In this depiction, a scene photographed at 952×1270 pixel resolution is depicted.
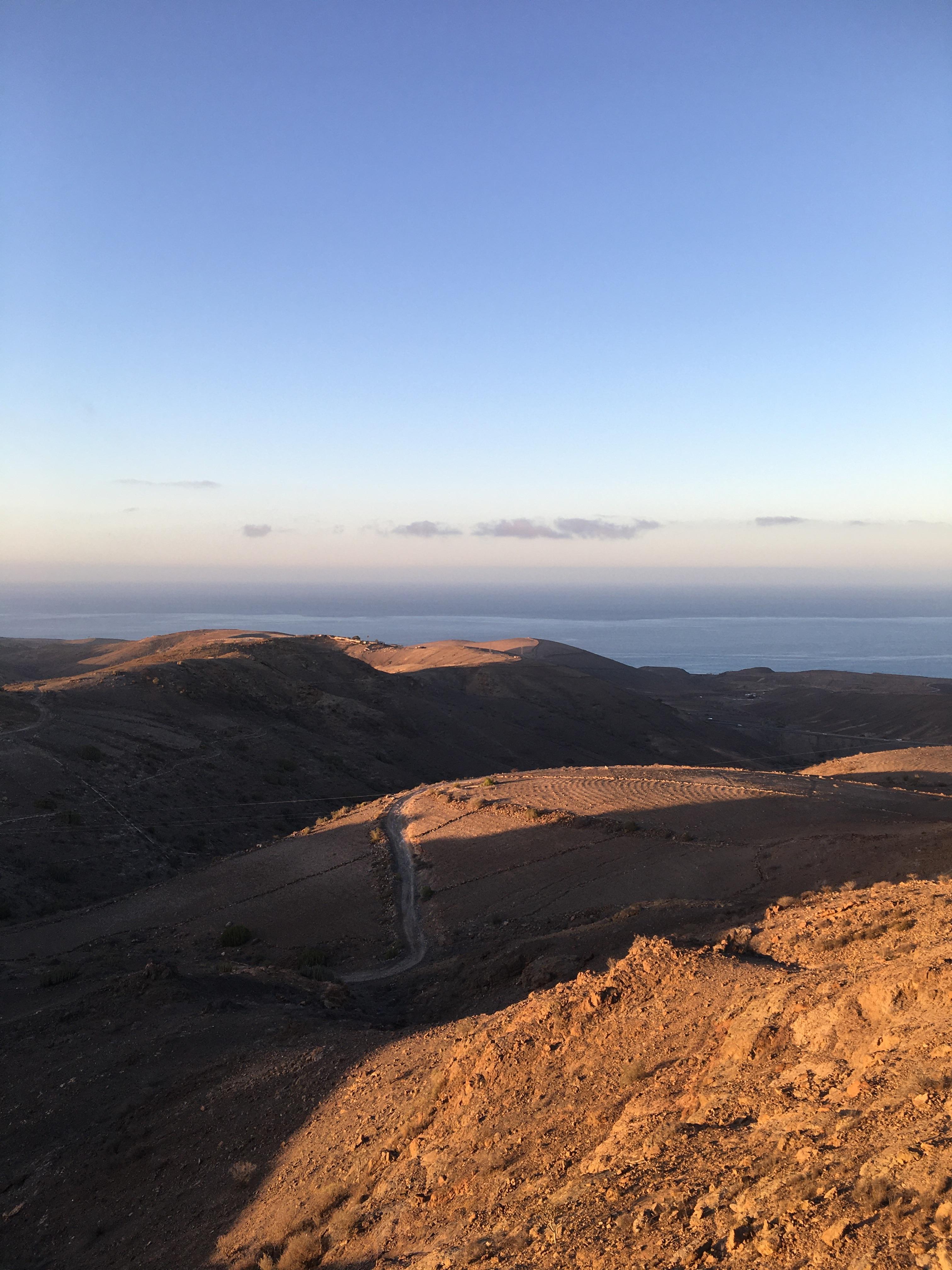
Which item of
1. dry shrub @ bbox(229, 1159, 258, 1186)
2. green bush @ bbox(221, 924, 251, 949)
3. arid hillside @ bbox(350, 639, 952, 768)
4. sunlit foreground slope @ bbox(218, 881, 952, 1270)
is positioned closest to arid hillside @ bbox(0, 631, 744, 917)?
arid hillside @ bbox(350, 639, 952, 768)

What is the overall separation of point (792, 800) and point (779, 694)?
59.0 m

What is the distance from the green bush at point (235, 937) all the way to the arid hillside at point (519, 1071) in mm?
69

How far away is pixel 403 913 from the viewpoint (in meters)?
15.5

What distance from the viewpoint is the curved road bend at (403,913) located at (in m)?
13.1

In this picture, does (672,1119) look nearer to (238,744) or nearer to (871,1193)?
(871,1193)

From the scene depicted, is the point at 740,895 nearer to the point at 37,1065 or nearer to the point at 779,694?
the point at 37,1065

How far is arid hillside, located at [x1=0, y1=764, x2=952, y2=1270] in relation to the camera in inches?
165

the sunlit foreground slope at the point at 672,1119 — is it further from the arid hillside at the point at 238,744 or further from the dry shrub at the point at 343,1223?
the arid hillside at the point at 238,744

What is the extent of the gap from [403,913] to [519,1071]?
911 cm

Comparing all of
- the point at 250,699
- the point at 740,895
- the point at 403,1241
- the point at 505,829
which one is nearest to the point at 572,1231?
the point at 403,1241

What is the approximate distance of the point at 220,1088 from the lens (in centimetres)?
834

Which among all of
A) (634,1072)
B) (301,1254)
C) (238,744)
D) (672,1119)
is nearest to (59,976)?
(301,1254)

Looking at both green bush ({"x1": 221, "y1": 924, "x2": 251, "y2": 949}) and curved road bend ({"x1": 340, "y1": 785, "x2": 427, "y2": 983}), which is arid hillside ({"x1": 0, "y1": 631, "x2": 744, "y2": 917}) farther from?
curved road bend ({"x1": 340, "y1": 785, "x2": 427, "y2": 983})

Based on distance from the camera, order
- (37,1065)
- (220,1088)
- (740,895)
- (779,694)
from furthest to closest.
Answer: (779,694) → (740,895) → (37,1065) → (220,1088)
